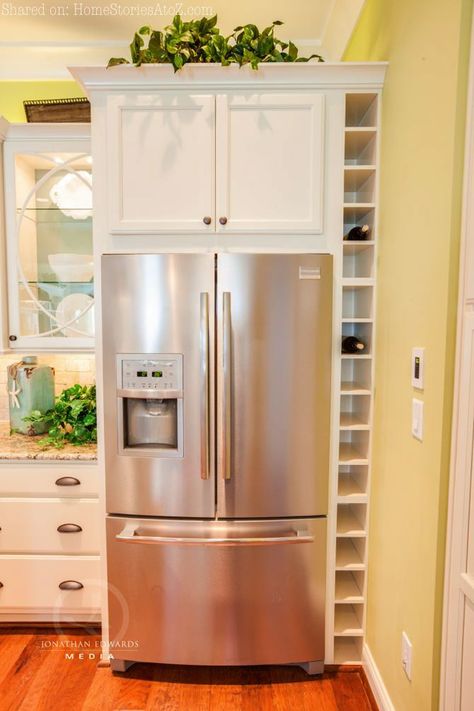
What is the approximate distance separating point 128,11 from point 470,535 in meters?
2.57

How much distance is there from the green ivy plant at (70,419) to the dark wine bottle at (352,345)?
125 cm

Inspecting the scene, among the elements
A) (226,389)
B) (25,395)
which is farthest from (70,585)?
(226,389)

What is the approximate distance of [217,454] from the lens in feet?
5.32

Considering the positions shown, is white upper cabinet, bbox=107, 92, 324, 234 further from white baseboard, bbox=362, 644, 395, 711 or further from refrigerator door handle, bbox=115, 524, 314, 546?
white baseboard, bbox=362, 644, 395, 711

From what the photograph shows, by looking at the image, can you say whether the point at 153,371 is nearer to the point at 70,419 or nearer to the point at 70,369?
the point at 70,419

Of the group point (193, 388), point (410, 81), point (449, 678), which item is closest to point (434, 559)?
point (449, 678)

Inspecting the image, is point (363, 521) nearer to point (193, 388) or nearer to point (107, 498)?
point (193, 388)

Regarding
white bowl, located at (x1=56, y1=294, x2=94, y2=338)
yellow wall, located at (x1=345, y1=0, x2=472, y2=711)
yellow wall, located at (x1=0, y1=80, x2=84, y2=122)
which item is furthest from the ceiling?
white bowl, located at (x1=56, y1=294, x2=94, y2=338)

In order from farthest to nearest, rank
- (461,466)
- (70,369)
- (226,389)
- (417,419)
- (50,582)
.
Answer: (70,369) < (50,582) < (226,389) < (417,419) < (461,466)

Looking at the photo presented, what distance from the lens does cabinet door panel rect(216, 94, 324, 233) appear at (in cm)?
157

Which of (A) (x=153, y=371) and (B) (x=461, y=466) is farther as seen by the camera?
(A) (x=153, y=371)

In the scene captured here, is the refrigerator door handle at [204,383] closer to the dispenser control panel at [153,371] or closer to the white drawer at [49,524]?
the dispenser control panel at [153,371]

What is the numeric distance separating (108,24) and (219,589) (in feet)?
8.84

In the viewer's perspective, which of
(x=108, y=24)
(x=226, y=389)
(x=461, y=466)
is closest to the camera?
(x=461, y=466)
